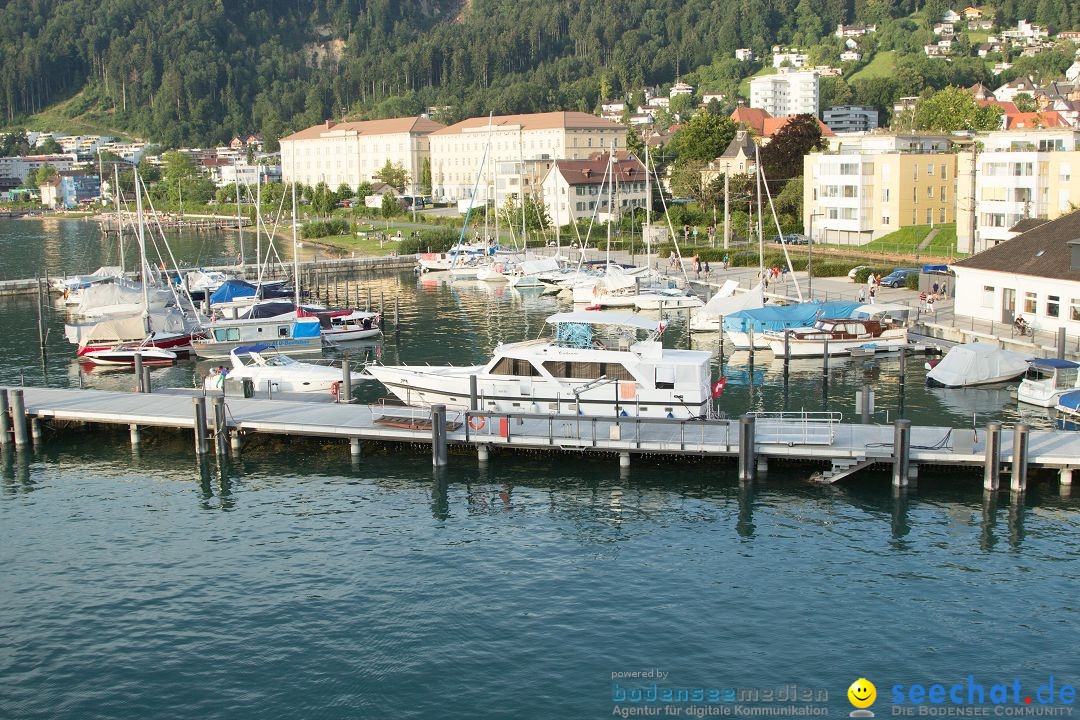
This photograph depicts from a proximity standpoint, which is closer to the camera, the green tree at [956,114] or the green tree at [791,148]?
the green tree at [791,148]

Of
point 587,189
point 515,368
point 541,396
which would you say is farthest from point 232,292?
point 587,189

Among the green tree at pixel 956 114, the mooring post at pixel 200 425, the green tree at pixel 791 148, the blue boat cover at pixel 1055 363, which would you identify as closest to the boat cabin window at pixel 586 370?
the mooring post at pixel 200 425

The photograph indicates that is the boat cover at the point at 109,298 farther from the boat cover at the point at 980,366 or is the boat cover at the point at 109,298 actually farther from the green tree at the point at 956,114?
the green tree at the point at 956,114

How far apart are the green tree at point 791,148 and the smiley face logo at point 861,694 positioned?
101 m

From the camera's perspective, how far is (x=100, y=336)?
60844 mm

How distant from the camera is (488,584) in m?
29.2

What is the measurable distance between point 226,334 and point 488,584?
37477mm

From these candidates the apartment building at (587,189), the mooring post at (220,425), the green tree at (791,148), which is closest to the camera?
the mooring post at (220,425)

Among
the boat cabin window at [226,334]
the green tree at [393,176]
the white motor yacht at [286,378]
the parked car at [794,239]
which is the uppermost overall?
the green tree at [393,176]

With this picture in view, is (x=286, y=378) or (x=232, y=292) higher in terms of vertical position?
(x=232, y=292)

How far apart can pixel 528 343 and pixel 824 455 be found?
1209 cm

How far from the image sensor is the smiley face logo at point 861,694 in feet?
76.0

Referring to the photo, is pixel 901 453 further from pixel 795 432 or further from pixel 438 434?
pixel 438 434

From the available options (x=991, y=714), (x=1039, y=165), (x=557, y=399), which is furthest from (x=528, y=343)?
(x=1039, y=165)
